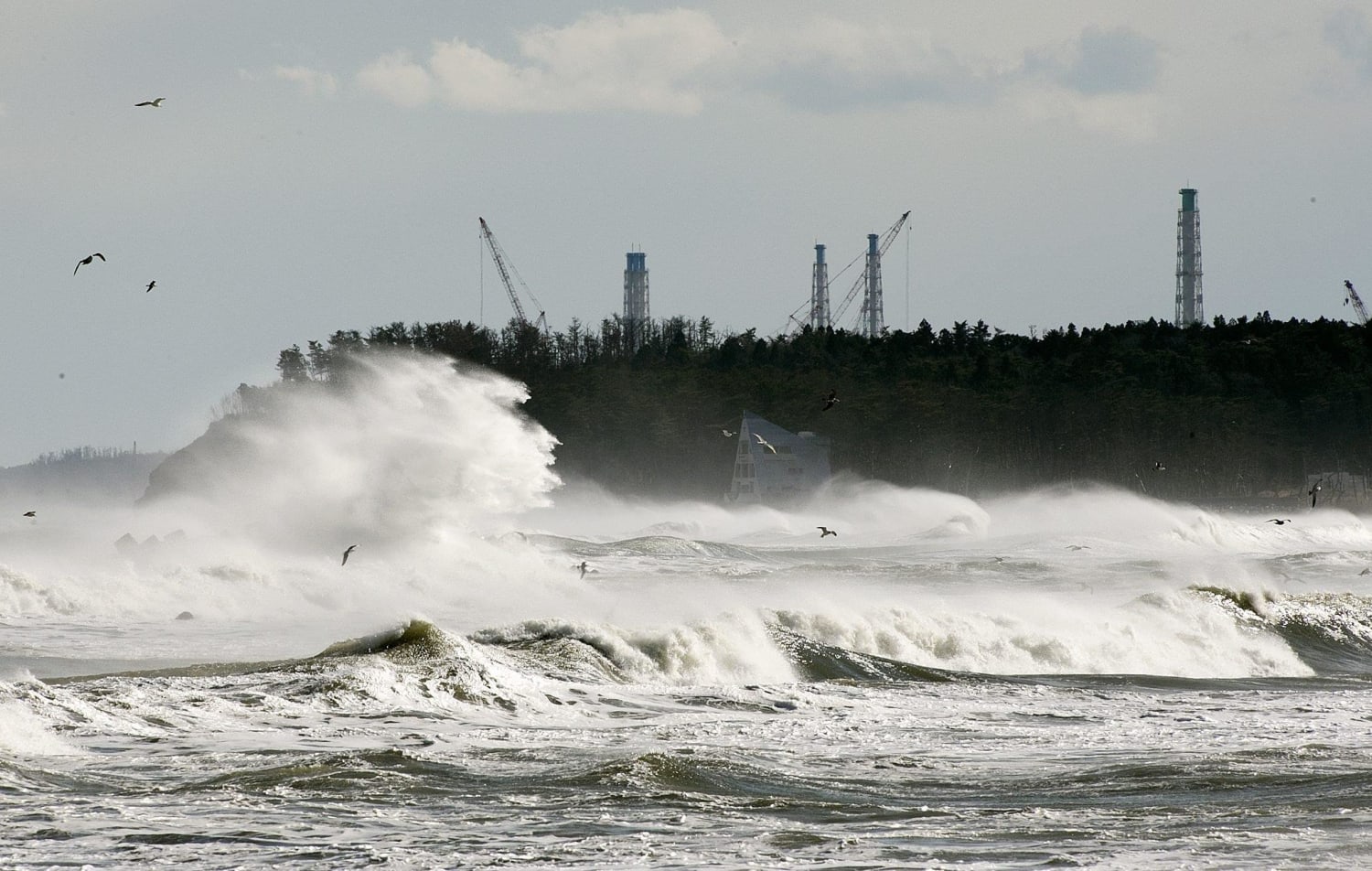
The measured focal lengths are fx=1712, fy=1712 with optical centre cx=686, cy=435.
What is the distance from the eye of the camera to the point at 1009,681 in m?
26.0

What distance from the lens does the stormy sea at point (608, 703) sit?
1338 centimetres

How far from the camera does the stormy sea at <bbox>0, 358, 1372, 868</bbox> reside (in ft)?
43.9

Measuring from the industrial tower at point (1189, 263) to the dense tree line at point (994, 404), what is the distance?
230cm

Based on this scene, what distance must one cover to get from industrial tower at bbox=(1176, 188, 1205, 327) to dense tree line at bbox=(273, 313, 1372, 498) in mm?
2303

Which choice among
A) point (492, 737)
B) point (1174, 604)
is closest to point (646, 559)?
point (1174, 604)

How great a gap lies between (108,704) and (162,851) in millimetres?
6920

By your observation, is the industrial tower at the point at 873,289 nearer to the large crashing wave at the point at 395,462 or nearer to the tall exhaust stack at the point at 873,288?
the tall exhaust stack at the point at 873,288

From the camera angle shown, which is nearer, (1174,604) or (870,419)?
(1174,604)

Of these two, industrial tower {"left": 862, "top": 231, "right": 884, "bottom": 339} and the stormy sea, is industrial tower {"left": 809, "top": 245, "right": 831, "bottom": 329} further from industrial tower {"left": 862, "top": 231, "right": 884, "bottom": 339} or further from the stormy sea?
the stormy sea

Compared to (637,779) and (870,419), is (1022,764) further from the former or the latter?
(870,419)

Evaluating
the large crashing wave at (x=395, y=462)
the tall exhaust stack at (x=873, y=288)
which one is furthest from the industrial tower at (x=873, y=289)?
the large crashing wave at (x=395, y=462)

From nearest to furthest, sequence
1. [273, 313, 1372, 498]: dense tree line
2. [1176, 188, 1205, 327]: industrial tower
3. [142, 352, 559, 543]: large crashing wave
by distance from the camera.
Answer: [142, 352, 559, 543]: large crashing wave, [273, 313, 1372, 498]: dense tree line, [1176, 188, 1205, 327]: industrial tower

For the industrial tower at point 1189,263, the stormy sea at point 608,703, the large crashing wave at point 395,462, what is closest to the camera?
the stormy sea at point 608,703

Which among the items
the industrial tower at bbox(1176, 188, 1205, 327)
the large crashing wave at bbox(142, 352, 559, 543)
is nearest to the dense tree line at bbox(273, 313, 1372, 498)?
the industrial tower at bbox(1176, 188, 1205, 327)
